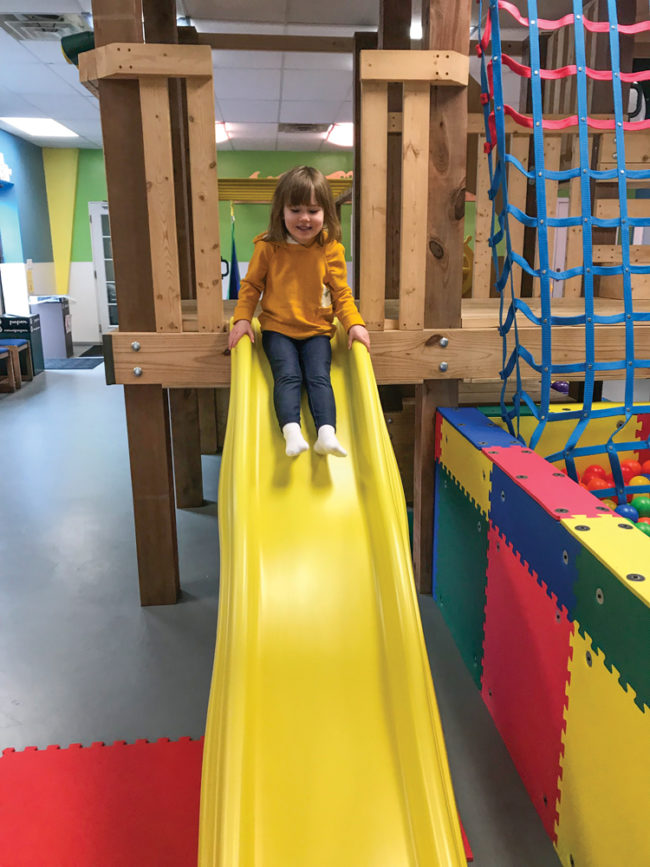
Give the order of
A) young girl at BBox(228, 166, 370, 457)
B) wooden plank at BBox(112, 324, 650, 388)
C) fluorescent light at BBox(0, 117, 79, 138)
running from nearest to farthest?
young girl at BBox(228, 166, 370, 457) < wooden plank at BBox(112, 324, 650, 388) < fluorescent light at BBox(0, 117, 79, 138)

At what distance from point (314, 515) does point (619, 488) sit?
3.58 ft

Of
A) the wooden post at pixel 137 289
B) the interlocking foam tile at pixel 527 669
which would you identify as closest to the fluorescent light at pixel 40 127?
the wooden post at pixel 137 289

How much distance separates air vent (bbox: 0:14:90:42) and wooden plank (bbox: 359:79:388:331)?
3.71m

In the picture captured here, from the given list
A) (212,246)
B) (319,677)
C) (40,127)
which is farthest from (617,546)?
(40,127)

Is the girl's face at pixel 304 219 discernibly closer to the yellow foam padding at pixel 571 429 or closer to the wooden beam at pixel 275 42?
the yellow foam padding at pixel 571 429

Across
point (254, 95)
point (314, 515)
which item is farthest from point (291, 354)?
point (254, 95)

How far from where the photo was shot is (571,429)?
9.65ft

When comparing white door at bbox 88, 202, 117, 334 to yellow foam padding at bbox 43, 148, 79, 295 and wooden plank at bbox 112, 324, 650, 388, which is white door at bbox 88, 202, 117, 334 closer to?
yellow foam padding at bbox 43, 148, 79, 295

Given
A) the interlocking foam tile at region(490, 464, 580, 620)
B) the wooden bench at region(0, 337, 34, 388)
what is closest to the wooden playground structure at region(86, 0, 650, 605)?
the interlocking foam tile at region(490, 464, 580, 620)

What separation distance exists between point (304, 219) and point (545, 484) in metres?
1.19

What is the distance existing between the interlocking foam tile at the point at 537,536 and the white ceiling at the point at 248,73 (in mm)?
4349

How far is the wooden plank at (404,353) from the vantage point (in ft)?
8.21

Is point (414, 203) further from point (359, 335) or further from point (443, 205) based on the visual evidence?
point (359, 335)

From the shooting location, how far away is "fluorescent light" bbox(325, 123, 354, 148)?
9029mm
